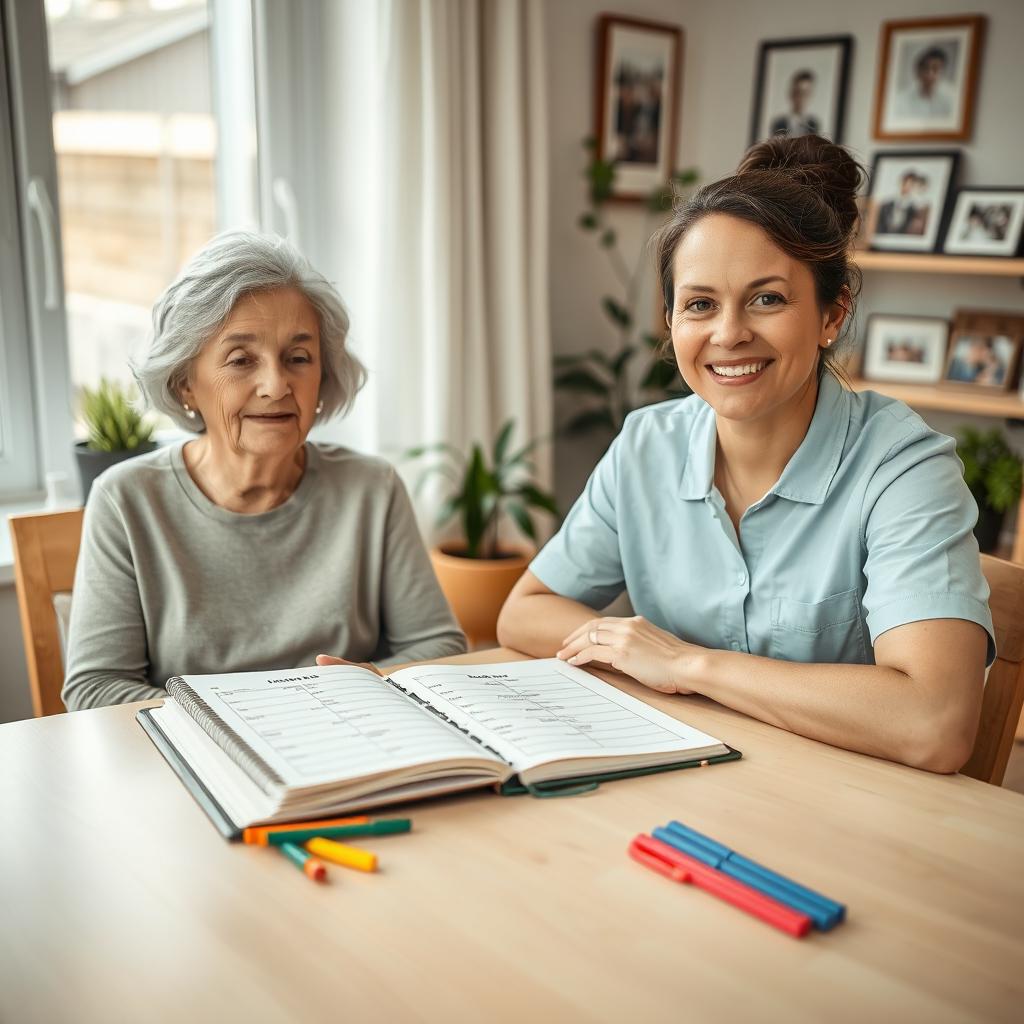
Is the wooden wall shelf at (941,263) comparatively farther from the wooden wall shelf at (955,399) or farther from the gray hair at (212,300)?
the gray hair at (212,300)

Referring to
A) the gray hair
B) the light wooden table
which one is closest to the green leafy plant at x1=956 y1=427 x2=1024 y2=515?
the gray hair

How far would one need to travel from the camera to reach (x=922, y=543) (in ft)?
4.07

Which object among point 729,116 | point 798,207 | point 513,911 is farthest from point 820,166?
point 729,116

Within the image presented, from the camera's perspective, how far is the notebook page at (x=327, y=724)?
984 mm

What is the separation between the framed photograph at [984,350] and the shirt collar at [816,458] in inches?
80.0

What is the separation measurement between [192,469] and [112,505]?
148 millimetres

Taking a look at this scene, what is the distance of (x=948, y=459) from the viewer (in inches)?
52.1

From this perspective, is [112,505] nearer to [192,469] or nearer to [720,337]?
[192,469]

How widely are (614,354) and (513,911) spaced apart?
312cm

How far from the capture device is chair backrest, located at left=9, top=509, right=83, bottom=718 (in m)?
1.56

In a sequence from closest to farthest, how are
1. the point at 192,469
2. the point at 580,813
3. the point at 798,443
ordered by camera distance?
the point at 580,813 → the point at 798,443 → the point at 192,469

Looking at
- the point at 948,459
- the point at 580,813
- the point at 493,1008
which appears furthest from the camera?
the point at 948,459

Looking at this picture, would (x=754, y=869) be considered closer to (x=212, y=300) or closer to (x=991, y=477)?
(x=212, y=300)

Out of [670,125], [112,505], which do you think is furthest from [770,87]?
[112,505]
